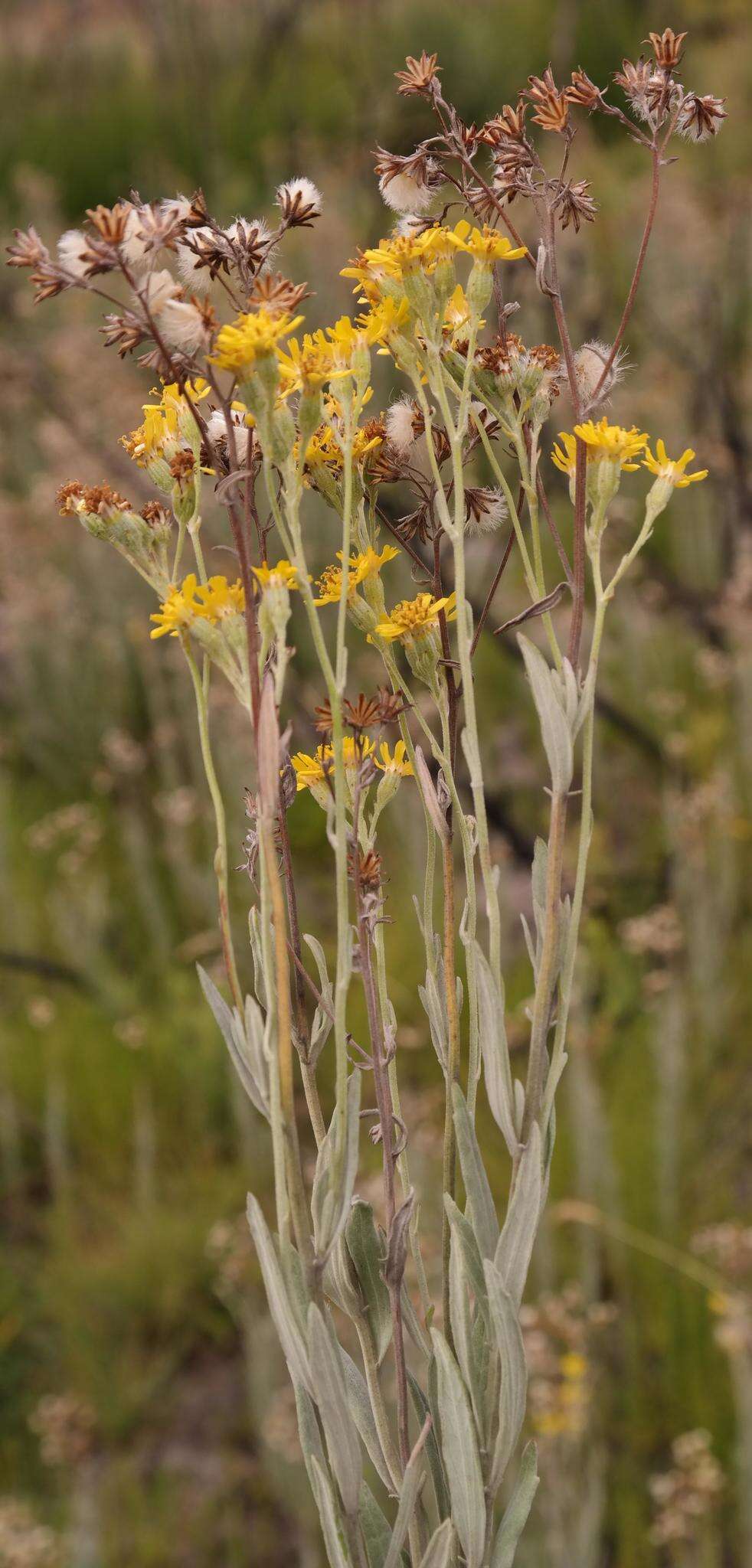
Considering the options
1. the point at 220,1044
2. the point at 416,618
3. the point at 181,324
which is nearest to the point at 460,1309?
the point at 416,618

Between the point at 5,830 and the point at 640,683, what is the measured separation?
1387 millimetres

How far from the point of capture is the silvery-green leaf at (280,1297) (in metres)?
0.45

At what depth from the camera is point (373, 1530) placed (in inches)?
20.1

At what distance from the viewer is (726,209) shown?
3.90m

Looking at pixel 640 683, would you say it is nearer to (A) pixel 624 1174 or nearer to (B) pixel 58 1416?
(A) pixel 624 1174

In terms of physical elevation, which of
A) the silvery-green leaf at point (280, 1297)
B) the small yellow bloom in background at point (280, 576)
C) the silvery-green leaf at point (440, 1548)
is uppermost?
the small yellow bloom in background at point (280, 576)

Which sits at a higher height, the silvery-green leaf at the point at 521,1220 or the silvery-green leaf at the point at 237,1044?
the silvery-green leaf at the point at 237,1044

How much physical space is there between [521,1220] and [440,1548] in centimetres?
13

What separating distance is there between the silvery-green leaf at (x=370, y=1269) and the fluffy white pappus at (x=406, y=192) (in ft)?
1.36

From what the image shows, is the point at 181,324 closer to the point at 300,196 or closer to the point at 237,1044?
the point at 300,196

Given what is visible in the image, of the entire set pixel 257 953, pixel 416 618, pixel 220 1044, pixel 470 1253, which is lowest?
pixel 470 1253

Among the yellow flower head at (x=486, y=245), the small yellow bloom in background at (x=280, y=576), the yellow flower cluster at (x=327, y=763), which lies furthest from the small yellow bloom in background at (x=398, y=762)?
the yellow flower head at (x=486, y=245)

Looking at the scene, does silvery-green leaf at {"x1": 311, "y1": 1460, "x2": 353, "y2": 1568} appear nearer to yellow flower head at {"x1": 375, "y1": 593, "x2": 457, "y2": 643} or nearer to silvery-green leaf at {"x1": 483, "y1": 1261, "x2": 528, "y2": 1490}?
silvery-green leaf at {"x1": 483, "y1": 1261, "x2": 528, "y2": 1490}

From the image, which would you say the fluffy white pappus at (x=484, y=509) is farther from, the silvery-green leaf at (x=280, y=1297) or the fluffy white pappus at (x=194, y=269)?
the silvery-green leaf at (x=280, y=1297)
